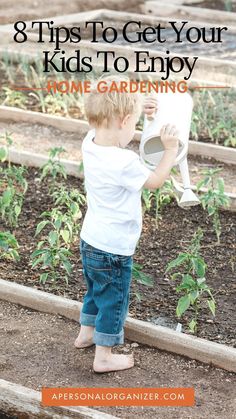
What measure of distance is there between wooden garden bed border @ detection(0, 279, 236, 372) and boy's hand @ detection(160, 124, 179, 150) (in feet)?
3.09

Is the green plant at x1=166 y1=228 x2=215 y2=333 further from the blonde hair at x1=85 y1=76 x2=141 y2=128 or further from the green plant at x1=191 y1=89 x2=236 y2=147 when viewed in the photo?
the green plant at x1=191 y1=89 x2=236 y2=147

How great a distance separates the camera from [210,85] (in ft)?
25.8

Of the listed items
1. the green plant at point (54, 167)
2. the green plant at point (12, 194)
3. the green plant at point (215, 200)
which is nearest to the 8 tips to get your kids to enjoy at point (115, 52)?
the green plant at point (54, 167)

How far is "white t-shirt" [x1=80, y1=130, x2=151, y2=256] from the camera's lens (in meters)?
3.74

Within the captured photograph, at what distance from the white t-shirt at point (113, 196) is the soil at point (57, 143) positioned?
2.55 m

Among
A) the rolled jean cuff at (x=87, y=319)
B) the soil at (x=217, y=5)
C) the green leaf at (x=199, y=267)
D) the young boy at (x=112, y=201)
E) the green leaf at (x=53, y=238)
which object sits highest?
the young boy at (x=112, y=201)

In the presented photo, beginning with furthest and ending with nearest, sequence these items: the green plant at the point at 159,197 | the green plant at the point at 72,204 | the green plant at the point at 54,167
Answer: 1. the green plant at the point at 54,167
2. the green plant at the point at 159,197
3. the green plant at the point at 72,204

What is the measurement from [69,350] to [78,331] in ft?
0.67

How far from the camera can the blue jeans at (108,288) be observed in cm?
389

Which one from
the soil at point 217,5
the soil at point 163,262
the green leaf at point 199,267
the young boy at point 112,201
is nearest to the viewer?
the young boy at point 112,201

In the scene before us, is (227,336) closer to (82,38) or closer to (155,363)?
(155,363)

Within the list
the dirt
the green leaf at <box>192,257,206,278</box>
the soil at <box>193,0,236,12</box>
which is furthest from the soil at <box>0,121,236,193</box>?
the soil at <box>193,0,236,12</box>

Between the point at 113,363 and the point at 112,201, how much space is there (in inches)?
28.9

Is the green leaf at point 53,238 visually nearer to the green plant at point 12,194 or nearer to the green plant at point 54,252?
the green plant at point 54,252
